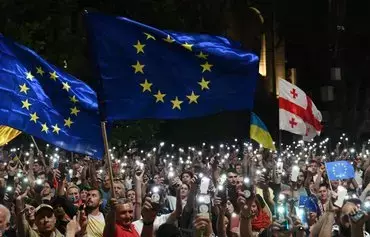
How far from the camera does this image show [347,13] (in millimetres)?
52656

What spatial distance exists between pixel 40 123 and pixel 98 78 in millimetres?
2241

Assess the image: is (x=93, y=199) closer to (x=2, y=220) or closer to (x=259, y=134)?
(x=2, y=220)

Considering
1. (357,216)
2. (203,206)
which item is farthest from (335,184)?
(357,216)

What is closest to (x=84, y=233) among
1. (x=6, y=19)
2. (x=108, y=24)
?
(x=108, y=24)

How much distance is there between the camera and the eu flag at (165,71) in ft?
25.4

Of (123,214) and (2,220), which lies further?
(123,214)

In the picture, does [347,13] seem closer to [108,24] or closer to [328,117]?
[328,117]

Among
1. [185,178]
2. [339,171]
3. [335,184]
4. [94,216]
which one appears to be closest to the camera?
[94,216]

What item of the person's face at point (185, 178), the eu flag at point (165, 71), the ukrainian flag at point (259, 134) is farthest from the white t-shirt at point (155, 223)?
the ukrainian flag at point (259, 134)

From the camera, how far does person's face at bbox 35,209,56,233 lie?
6.59m

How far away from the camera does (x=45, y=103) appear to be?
384 inches

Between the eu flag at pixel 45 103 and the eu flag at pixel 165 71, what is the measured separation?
163cm

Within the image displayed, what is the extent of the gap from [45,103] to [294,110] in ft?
17.4

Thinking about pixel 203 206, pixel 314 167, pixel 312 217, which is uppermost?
pixel 314 167
